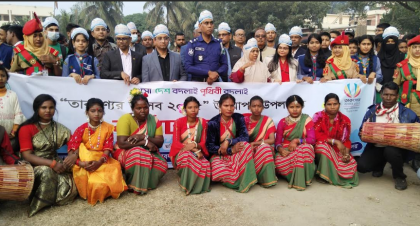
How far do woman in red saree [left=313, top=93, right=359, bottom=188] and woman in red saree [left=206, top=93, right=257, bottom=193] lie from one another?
3.13ft

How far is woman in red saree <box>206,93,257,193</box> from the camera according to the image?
414 centimetres

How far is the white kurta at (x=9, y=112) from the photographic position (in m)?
3.89

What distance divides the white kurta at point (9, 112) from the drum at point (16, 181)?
27.4 inches

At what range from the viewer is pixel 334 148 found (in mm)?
4602

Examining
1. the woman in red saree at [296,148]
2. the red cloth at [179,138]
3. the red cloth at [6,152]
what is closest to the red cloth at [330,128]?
the woman in red saree at [296,148]

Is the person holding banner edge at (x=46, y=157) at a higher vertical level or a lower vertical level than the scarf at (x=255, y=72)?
lower

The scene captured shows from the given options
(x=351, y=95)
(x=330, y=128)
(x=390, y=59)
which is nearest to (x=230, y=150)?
(x=330, y=128)

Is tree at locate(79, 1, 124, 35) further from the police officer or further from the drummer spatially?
the drummer

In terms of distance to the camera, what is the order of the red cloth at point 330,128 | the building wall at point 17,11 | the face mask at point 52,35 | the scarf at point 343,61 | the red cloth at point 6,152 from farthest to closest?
the building wall at point 17,11
the scarf at point 343,61
the face mask at point 52,35
the red cloth at point 330,128
the red cloth at point 6,152

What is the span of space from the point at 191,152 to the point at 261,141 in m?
1.00

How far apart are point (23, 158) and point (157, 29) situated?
2535mm

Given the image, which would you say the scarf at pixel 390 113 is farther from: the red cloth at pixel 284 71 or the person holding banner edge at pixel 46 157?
the person holding banner edge at pixel 46 157

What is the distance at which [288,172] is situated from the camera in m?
4.35

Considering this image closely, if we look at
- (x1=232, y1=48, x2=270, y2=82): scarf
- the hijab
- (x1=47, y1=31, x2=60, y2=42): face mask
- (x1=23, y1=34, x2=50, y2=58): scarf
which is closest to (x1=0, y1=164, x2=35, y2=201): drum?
(x1=23, y1=34, x2=50, y2=58): scarf
